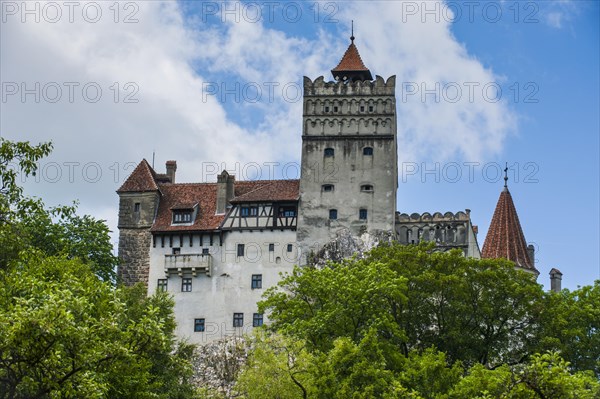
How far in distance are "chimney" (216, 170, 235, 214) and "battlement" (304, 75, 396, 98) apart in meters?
7.18

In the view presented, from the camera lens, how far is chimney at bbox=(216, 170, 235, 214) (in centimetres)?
7512

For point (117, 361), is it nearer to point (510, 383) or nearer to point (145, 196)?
point (510, 383)

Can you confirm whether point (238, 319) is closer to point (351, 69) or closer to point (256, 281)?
point (256, 281)

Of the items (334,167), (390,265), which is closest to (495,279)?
(390,265)

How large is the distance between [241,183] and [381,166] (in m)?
9.78

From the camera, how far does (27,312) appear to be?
27438 millimetres

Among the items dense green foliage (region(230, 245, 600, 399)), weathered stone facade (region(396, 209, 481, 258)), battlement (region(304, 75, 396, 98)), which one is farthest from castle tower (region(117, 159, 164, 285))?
dense green foliage (region(230, 245, 600, 399))

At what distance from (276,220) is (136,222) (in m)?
9.19

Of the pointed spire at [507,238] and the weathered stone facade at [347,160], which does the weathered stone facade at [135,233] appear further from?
the pointed spire at [507,238]

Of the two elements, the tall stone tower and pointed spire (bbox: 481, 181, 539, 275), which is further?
pointed spire (bbox: 481, 181, 539, 275)

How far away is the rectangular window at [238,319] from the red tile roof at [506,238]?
20.2 m

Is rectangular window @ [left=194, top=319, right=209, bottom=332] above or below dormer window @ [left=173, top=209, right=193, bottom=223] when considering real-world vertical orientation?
below

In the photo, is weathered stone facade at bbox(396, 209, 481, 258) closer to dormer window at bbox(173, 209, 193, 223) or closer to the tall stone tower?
the tall stone tower

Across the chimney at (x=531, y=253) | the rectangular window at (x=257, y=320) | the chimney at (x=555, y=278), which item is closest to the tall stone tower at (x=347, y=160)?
the rectangular window at (x=257, y=320)
